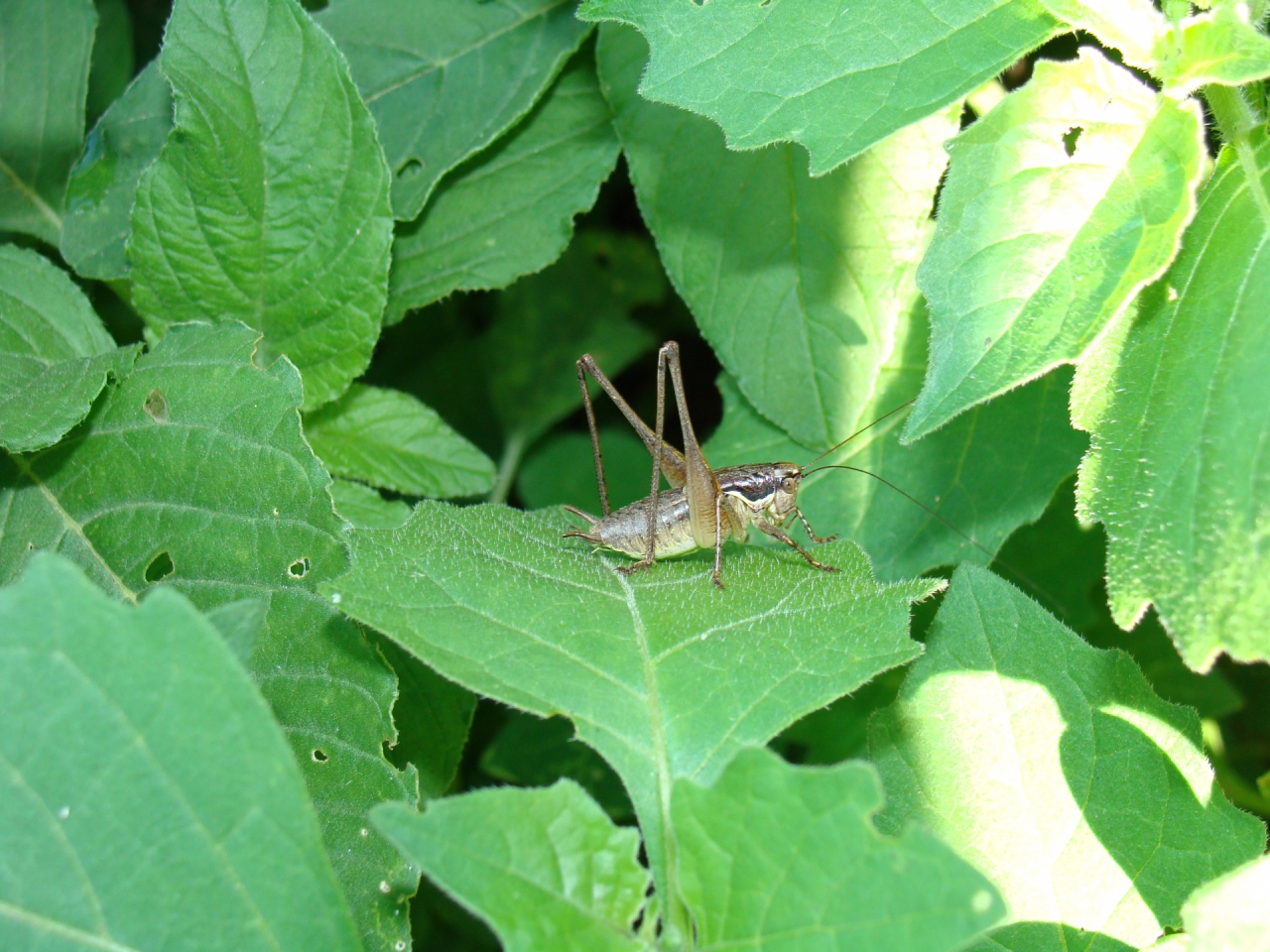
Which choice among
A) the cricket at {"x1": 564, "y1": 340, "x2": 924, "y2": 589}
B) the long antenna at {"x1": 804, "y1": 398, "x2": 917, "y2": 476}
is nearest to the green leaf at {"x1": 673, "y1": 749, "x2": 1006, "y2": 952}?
the cricket at {"x1": 564, "y1": 340, "x2": 924, "y2": 589}

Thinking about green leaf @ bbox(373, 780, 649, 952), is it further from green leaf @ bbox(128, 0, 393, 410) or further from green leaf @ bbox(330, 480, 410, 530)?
green leaf @ bbox(128, 0, 393, 410)

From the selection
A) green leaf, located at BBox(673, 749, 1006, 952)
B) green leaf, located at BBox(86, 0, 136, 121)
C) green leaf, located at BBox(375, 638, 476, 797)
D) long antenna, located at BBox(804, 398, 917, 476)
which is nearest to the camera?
green leaf, located at BBox(673, 749, 1006, 952)

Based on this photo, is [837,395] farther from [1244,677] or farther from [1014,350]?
[1244,677]

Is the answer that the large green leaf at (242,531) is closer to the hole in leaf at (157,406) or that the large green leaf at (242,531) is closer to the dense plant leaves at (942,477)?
the hole in leaf at (157,406)

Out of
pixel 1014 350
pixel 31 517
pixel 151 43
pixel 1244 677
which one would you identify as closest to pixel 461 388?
pixel 151 43

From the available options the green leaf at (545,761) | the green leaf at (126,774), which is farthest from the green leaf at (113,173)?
the green leaf at (545,761)

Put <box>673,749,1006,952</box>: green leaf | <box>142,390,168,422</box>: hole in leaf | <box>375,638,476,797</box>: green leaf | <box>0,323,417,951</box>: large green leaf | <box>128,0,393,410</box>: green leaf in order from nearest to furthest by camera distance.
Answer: <box>673,749,1006,952</box>: green leaf, <box>0,323,417,951</box>: large green leaf, <box>142,390,168,422</box>: hole in leaf, <box>128,0,393,410</box>: green leaf, <box>375,638,476,797</box>: green leaf

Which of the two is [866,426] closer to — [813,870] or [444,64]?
[813,870]
